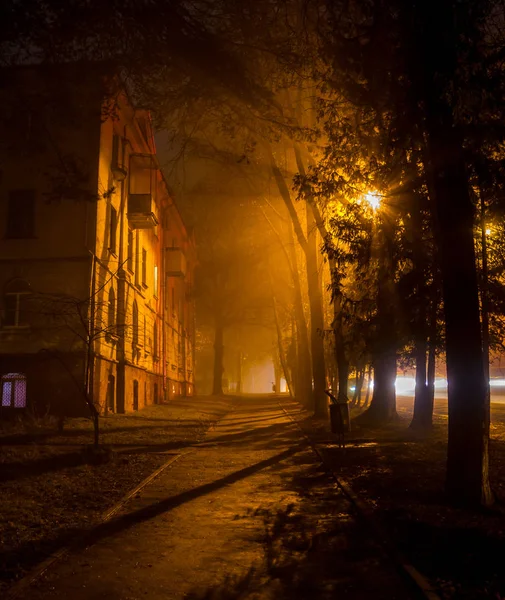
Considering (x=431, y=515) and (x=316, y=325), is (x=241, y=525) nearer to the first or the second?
(x=431, y=515)

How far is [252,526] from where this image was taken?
7.04m

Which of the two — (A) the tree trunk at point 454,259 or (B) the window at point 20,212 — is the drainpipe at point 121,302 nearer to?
(B) the window at point 20,212

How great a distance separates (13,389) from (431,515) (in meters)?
16.6

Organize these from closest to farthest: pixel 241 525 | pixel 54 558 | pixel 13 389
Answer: pixel 54 558, pixel 241 525, pixel 13 389

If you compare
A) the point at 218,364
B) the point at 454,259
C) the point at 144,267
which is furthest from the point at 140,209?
the point at 218,364

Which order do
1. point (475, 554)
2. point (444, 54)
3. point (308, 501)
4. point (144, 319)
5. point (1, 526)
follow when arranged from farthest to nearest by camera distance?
point (144, 319) → point (308, 501) → point (444, 54) → point (1, 526) → point (475, 554)

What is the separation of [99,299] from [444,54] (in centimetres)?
1528

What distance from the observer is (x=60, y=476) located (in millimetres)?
10234

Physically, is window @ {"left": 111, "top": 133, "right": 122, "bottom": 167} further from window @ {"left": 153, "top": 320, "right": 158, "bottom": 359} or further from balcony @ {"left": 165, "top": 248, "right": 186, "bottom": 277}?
balcony @ {"left": 165, "top": 248, "right": 186, "bottom": 277}

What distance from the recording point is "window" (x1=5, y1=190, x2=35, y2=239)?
2117 centimetres

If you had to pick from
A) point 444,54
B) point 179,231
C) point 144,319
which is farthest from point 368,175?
point 179,231

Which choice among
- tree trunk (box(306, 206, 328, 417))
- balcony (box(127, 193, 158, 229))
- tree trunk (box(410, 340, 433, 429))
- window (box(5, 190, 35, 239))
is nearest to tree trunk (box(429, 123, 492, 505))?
tree trunk (box(410, 340, 433, 429))

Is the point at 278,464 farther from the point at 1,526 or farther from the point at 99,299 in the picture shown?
the point at 99,299

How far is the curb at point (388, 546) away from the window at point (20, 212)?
A: 50.3 feet
